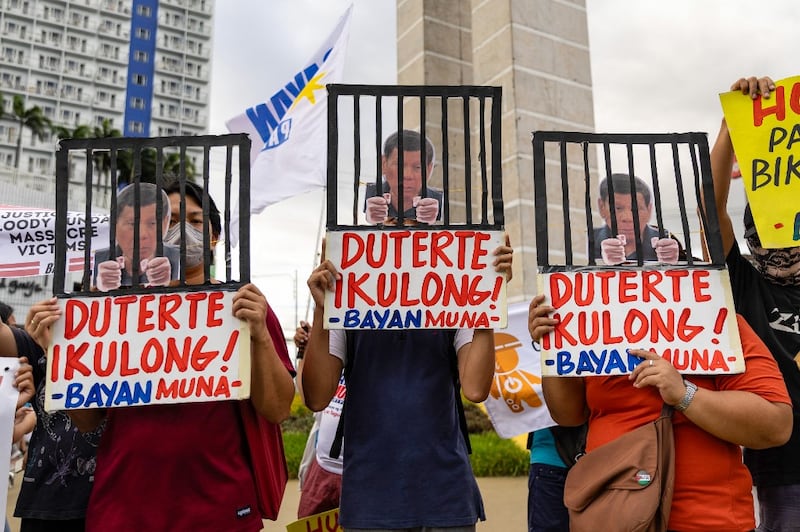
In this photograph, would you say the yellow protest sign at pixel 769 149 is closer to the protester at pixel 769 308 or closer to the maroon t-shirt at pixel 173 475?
the protester at pixel 769 308

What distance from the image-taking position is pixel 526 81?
1050cm

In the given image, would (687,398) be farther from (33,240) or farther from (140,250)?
(33,240)

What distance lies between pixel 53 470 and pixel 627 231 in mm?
2239

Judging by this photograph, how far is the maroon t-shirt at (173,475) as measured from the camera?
2.18 m

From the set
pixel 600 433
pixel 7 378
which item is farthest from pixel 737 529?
pixel 7 378

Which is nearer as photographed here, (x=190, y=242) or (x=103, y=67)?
(x=190, y=242)

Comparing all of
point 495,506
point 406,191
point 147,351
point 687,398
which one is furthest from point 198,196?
point 495,506

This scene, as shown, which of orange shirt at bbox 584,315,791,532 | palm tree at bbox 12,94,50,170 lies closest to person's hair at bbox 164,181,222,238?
orange shirt at bbox 584,315,791,532

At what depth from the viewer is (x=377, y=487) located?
90.6 inches

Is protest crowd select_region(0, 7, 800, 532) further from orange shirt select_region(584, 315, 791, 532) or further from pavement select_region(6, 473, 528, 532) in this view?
pavement select_region(6, 473, 528, 532)

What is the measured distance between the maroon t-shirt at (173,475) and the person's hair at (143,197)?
26.2 inches

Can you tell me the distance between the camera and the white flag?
206 inches

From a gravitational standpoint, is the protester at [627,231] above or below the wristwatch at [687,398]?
above

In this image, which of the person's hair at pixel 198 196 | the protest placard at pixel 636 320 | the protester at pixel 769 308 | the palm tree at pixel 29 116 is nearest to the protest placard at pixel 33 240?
the person's hair at pixel 198 196
